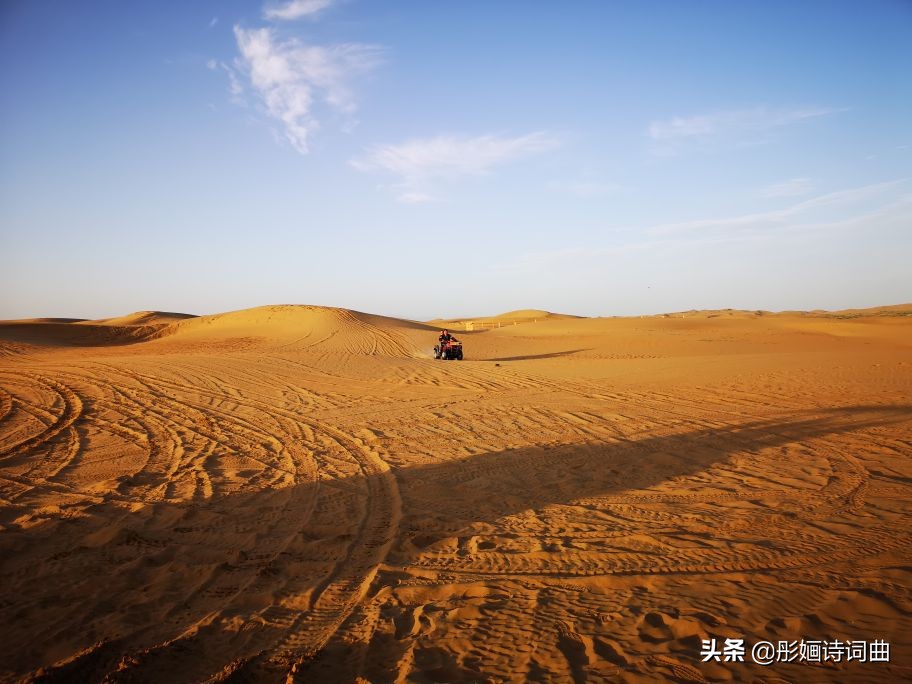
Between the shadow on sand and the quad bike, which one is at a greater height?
the quad bike

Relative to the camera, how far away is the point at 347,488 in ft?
21.9

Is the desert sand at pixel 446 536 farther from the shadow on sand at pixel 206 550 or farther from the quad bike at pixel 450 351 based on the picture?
the quad bike at pixel 450 351

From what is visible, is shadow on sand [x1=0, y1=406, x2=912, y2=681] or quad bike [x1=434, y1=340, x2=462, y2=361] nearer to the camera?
shadow on sand [x1=0, y1=406, x2=912, y2=681]

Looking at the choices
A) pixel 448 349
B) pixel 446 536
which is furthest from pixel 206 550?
pixel 448 349

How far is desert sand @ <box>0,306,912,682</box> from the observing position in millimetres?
3369

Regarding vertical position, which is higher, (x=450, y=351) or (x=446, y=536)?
(x=450, y=351)

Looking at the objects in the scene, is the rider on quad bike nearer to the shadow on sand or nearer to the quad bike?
the quad bike

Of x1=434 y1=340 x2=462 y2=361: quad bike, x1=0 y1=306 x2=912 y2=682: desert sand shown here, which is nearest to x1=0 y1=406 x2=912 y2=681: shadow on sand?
x1=0 y1=306 x2=912 y2=682: desert sand

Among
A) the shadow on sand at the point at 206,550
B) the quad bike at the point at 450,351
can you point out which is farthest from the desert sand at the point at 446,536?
the quad bike at the point at 450,351

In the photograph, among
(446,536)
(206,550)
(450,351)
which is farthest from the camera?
(450,351)

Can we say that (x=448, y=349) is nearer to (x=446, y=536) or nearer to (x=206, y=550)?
(x=446, y=536)

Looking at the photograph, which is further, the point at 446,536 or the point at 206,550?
the point at 446,536

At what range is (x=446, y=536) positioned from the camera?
524cm

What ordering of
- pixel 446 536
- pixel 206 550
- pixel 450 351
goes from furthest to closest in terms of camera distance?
pixel 450 351 → pixel 446 536 → pixel 206 550
